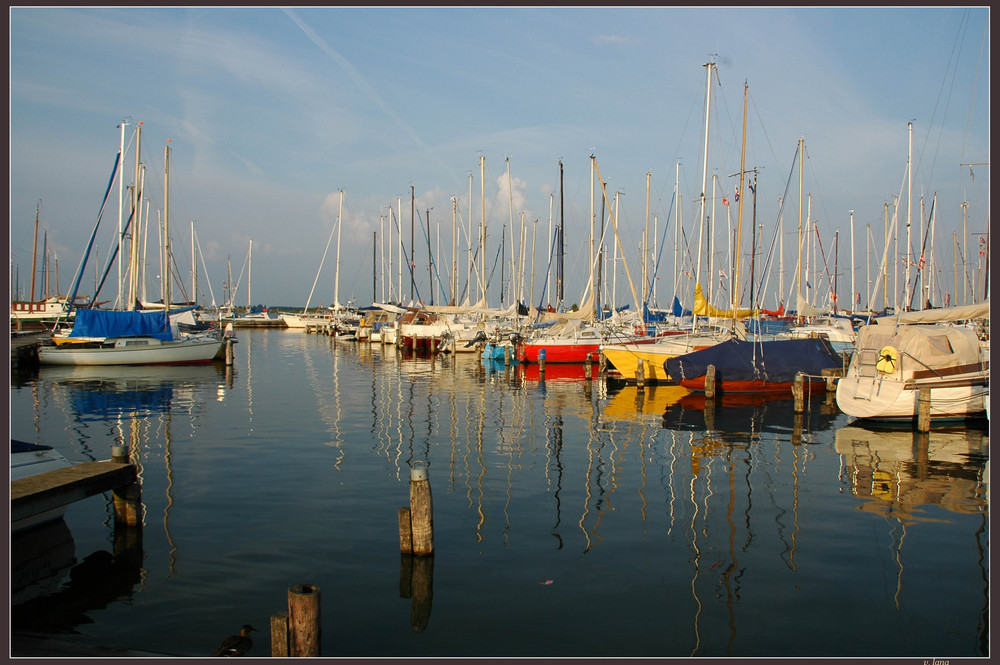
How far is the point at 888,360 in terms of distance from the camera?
22016 mm

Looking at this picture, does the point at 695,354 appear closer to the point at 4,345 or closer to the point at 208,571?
the point at 208,571

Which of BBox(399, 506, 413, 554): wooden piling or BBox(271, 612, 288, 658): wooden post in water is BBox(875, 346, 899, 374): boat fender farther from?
BBox(271, 612, 288, 658): wooden post in water

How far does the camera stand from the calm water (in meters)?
8.59

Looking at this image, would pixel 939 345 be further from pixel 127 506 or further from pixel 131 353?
pixel 131 353

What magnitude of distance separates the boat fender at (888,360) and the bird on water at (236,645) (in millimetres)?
20035

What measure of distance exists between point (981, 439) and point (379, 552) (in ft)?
57.5

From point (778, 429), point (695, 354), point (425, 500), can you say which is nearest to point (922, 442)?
point (778, 429)

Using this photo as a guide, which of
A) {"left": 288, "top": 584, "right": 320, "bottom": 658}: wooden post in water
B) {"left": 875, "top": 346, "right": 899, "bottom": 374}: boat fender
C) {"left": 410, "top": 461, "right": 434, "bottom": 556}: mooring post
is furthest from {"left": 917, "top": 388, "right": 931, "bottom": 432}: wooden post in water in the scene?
{"left": 288, "top": 584, "right": 320, "bottom": 658}: wooden post in water

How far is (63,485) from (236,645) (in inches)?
175

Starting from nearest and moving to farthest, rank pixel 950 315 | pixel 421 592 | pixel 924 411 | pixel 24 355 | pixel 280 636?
1. pixel 280 636
2. pixel 421 592
3. pixel 924 411
4. pixel 950 315
5. pixel 24 355

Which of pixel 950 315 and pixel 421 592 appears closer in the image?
pixel 421 592

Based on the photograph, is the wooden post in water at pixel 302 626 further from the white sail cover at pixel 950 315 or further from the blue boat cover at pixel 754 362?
the blue boat cover at pixel 754 362

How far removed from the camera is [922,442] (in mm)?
19656

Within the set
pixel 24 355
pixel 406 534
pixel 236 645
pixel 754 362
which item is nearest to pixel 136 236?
pixel 24 355
